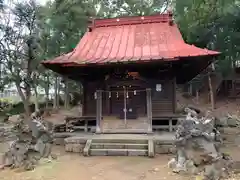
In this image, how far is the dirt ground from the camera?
22.1 feet

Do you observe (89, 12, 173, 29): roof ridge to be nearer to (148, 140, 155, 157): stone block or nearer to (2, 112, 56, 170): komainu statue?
(148, 140, 155, 157): stone block

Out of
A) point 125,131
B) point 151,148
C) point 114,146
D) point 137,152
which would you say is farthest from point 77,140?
point 151,148

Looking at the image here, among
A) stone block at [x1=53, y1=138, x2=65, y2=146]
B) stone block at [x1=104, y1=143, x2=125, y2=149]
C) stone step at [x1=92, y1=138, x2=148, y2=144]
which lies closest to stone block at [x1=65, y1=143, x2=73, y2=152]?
stone step at [x1=92, y1=138, x2=148, y2=144]

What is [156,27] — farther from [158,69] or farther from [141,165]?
[141,165]

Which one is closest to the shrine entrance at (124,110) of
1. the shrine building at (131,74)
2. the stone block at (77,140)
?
→ the shrine building at (131,74)

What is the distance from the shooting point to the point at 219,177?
6.16 metres

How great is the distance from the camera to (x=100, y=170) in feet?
24.2

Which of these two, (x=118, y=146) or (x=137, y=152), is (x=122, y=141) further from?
(x=137, y=152)

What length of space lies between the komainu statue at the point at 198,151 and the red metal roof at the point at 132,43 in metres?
3.91

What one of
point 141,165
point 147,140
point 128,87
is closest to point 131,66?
point 128,87

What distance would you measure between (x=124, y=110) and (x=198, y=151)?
5.47 metres

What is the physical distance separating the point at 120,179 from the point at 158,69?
6.63m

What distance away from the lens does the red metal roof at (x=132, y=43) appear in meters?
11.3

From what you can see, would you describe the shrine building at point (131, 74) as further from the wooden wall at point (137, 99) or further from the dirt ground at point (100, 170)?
the dirt ground at point (100, 170)
